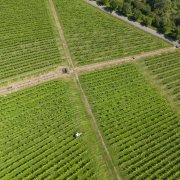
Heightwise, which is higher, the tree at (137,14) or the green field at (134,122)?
the tree at (137,14)

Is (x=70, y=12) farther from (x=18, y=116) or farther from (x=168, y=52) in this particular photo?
(x=18, y=116)

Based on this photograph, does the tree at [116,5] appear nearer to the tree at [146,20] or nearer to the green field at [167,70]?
the tree at [146,20]

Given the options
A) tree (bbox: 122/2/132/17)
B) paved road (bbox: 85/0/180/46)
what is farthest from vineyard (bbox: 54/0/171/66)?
tree (bbox: 122/2/132/17)

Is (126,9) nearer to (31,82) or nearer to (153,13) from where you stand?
(153,13)

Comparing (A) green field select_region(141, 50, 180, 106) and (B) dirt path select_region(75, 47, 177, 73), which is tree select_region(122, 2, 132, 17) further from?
(A) green field select_region(141, 50, 180, 106)

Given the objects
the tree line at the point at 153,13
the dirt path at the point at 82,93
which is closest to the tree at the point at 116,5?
the tree line at the point at 153,13

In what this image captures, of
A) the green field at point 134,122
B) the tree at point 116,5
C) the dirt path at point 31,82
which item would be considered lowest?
the green field at point 134,122
